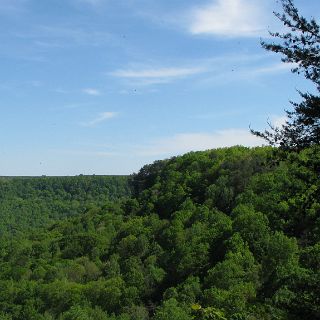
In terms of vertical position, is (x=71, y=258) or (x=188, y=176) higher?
(x=188, y=176)

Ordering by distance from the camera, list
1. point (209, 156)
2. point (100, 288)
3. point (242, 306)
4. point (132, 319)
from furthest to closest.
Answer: point (209, 156) → point (100, 288) → point (132, 319) → point (242, 306)

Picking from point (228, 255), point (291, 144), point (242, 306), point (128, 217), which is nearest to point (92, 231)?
point (128, 217)

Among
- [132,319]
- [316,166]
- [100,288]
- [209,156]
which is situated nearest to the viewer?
[316,166]

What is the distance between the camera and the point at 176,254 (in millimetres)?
61125

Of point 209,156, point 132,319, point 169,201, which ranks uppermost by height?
point 209,156

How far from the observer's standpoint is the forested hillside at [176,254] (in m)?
43.3

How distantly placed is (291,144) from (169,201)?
77.8 metres

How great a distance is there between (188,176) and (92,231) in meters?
19.5

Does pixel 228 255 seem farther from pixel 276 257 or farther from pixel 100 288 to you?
pixel 100 288

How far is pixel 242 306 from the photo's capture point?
36438 mm

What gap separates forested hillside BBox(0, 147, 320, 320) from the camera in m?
43.3

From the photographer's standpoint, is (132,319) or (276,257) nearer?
(276,257)

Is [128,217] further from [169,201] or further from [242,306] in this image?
[242,306]

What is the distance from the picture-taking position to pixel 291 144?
32.8 feet
